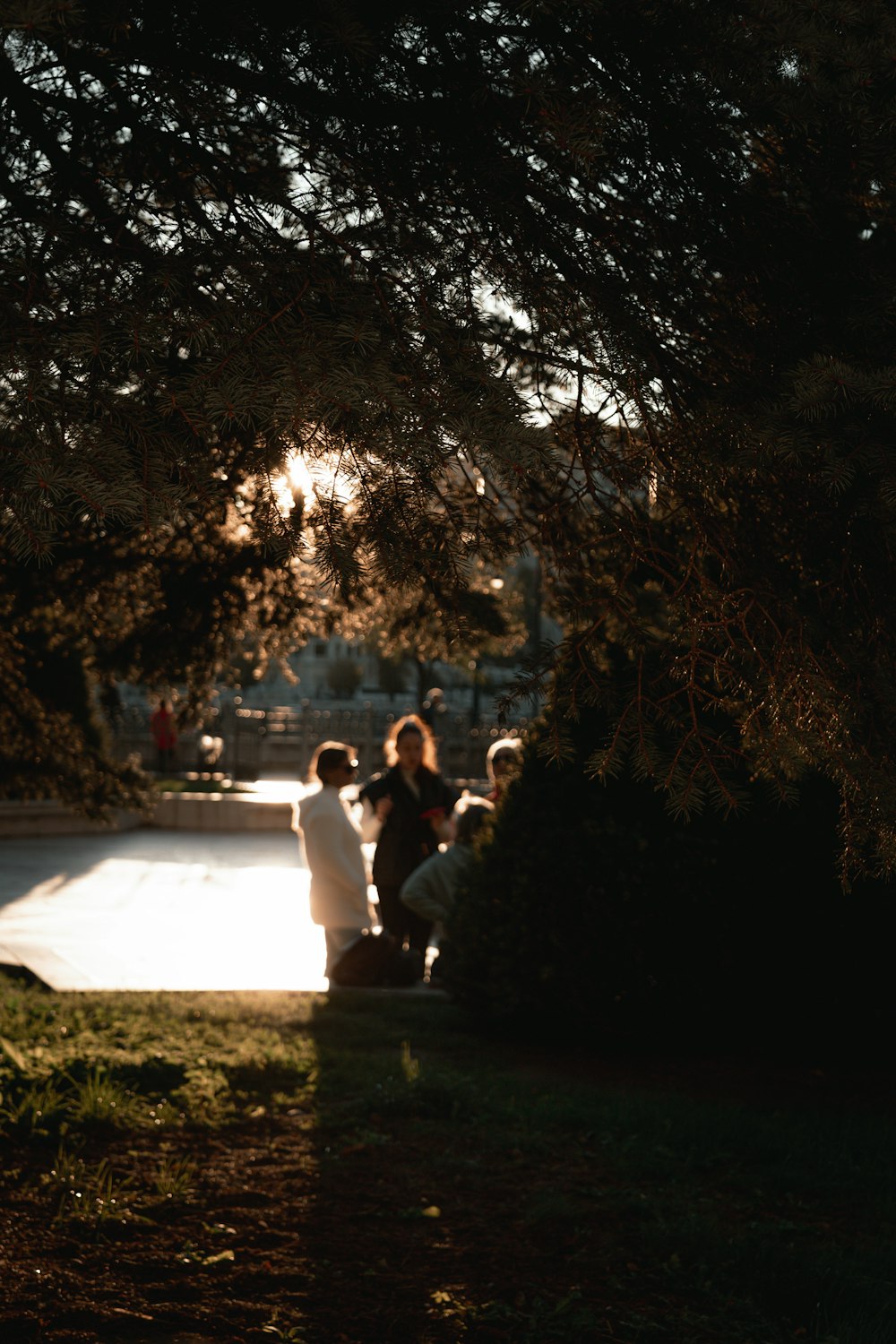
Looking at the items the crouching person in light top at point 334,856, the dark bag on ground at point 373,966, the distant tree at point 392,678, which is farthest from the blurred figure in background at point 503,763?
the distant tree at point 392,678

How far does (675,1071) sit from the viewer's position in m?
6.46

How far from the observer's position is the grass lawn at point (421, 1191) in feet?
12.1

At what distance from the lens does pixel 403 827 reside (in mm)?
9102

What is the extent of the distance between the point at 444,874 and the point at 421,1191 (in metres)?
3.29

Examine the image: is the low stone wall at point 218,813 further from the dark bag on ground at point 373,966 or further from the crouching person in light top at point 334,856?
the dark bag on ground at point 373,966

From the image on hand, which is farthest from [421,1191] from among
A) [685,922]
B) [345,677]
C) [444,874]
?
[345,677]

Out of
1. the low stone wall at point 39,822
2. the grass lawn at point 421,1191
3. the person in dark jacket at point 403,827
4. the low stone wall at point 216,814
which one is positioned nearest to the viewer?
the grass lawn at point 421,1191

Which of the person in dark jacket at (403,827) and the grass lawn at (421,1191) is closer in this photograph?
the grass lawn at (421,1191)

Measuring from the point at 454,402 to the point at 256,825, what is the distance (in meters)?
18.8

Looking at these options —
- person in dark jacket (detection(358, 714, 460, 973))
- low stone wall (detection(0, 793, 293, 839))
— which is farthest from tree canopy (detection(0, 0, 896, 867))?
low stone wall (detection(0, 793, 293, 839))

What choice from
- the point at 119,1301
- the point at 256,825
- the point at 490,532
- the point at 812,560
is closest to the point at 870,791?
the point at 812,560

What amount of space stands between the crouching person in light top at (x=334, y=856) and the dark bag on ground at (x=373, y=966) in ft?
0.33

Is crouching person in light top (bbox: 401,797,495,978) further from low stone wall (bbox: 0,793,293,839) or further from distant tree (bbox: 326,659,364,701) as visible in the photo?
distant tree (bbox: 326,659,364,701)

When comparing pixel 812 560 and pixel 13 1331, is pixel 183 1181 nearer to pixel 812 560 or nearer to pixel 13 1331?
pixel 13 1331
